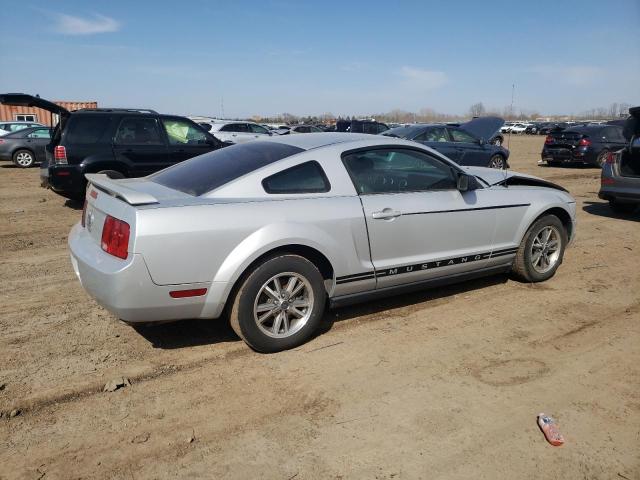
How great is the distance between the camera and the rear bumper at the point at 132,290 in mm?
3217

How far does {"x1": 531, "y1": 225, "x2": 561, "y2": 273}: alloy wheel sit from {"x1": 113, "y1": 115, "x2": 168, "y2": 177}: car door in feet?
21.2

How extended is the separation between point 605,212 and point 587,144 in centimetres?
808

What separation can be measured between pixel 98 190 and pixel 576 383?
11.8 ft

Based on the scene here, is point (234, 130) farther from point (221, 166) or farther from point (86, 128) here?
point (221, 166)

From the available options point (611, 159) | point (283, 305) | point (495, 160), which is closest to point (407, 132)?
point (495, 160)

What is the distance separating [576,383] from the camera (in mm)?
3400

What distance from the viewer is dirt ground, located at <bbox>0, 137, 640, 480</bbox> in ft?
8.64

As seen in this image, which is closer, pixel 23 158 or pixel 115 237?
pixel 115 237

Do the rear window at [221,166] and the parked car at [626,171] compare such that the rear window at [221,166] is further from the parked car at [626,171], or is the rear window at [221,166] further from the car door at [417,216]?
the parked car at [626,171]

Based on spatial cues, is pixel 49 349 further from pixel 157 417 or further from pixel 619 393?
pixel 619 393

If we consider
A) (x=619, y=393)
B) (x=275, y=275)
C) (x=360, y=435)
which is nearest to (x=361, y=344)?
(x=275, y=275)

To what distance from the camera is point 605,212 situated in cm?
955

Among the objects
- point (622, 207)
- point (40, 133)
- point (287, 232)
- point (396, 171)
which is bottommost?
point (622, 207)

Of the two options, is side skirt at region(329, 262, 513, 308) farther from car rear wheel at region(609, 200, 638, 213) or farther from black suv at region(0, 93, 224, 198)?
car rear wheel at region(609, 200, 638, 213)
